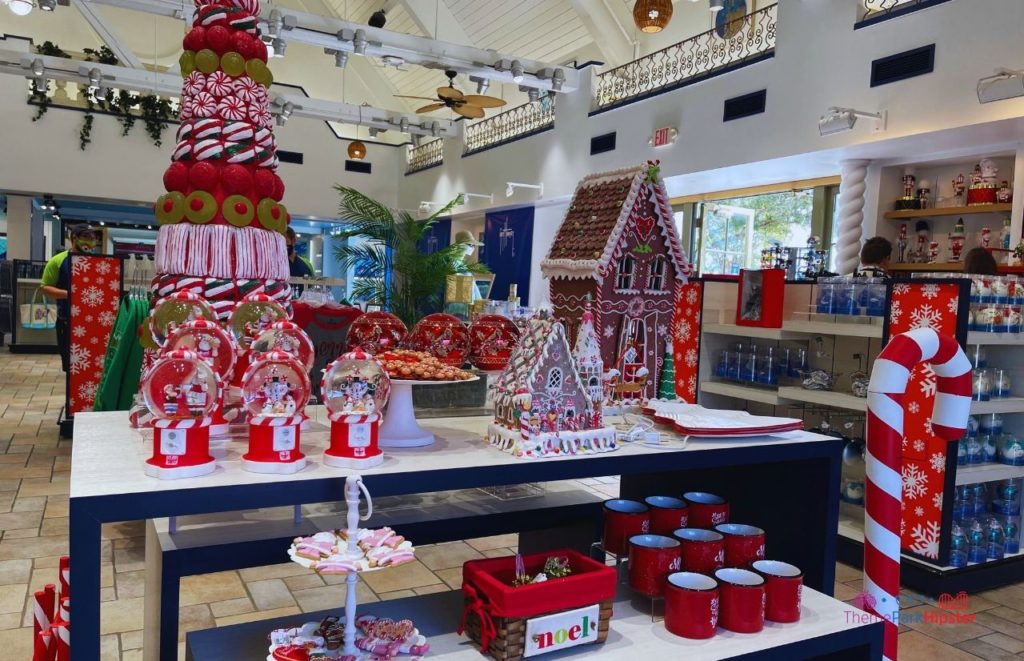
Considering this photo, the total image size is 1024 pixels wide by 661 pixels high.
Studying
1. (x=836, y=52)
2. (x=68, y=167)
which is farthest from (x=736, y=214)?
(x=68, y=167)

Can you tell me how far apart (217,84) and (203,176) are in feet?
1.00

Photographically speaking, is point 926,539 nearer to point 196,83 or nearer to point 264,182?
point 264,182

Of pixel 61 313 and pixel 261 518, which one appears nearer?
pixel 261 518

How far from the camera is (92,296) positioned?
234 inches

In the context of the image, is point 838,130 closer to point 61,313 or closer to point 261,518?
point 261,518

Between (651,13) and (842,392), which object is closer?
(842,392)

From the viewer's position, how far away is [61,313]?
636cm

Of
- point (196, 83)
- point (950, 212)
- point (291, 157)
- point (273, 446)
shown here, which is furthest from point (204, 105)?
point (291, 157)

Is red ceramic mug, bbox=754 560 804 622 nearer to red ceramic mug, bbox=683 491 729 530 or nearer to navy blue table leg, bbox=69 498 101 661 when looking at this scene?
red ceramic mug, bbox=683 491 729 530

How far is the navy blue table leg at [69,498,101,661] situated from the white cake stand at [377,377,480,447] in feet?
1.93

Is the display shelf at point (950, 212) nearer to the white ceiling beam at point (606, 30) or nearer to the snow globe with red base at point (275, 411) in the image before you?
the white ceiling beam at point (606, 30)

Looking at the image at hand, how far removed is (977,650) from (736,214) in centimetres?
792

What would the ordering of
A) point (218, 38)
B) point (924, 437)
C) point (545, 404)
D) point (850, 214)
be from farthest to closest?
point (850, 214) → point (924, 437) → point (218, 38) → point (545, 404)

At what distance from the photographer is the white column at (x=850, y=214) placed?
6750mm
